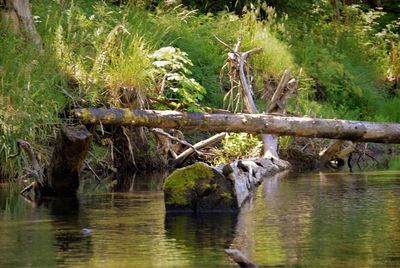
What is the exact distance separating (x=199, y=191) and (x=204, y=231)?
1.36m

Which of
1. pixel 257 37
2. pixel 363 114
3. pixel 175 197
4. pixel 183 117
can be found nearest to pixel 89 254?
pixel 175 197

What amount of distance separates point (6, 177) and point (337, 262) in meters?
7.27

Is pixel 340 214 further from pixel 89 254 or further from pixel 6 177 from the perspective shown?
pixel 6 177

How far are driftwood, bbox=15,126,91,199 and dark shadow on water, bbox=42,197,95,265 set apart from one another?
34 centimetres

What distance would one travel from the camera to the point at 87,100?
14.6 m

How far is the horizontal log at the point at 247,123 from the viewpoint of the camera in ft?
44.6

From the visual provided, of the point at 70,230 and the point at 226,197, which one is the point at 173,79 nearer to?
the point at 226,197

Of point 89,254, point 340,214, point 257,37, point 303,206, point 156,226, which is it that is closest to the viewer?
point 89,254

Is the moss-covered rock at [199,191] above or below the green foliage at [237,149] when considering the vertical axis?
below

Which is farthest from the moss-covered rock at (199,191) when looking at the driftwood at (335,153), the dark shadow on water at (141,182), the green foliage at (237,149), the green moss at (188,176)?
the driftwood at (335,153)

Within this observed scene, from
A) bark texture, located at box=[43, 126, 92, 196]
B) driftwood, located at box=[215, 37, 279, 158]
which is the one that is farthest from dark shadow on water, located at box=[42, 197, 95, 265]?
driftwood, located at box=[215, 37, 279, 158]

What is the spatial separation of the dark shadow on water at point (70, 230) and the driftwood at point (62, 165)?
1.11ft

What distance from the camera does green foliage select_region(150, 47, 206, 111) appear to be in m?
16.2

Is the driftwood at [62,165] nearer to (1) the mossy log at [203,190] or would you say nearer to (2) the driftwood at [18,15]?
(1) the mossy log at [203,190]
